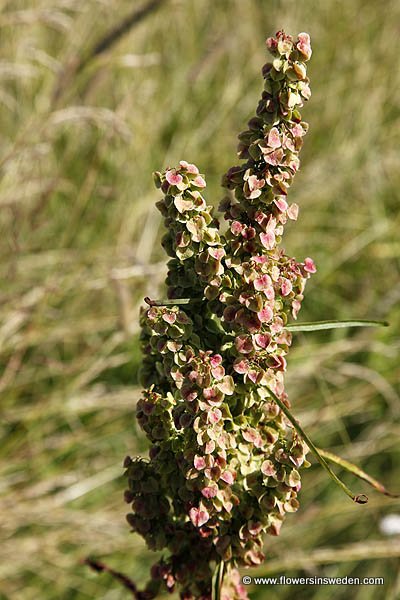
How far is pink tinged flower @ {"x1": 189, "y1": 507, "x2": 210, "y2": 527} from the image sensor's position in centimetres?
89

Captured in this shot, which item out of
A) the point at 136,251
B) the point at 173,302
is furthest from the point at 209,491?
the point at 136,251

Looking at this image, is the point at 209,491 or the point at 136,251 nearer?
the point at 209,491

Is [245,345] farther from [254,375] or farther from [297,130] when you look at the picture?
[297,130]

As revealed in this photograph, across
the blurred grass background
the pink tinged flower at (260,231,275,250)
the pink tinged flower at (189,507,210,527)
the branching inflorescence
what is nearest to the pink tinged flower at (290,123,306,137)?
the branching inflorescence

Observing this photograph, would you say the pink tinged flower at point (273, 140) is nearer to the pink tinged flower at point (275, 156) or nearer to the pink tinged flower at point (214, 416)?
the pink tinged flower at point (275, 156)

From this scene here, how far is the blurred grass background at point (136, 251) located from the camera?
76.5 inches

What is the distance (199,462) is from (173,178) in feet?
1.09

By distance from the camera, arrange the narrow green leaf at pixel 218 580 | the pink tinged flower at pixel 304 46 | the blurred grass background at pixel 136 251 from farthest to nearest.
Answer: the blurred grass background at pixel 136 251
the narrow green leaf at pixel 218 580
the pink tinged flower at pixel 304 46

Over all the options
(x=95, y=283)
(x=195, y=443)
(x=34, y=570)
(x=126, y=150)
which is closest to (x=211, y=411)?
(x=195, y=443)

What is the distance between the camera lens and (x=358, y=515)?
221cm

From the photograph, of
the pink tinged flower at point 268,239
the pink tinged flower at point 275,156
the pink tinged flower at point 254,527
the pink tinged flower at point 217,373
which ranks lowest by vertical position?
the pink tinged flower at point 254,527

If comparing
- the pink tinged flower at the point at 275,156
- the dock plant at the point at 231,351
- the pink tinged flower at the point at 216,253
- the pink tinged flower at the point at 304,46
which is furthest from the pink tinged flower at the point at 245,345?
the pink tinged flower at the point at 304,46

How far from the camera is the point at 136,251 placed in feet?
7.68

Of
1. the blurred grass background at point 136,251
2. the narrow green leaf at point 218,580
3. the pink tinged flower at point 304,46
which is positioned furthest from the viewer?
the blurred grass background at point 136,251
